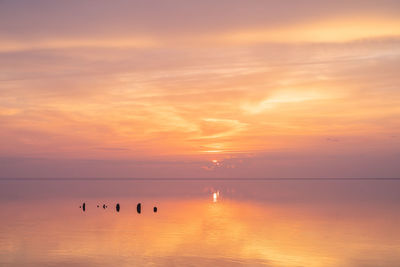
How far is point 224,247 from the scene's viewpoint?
43.8 m

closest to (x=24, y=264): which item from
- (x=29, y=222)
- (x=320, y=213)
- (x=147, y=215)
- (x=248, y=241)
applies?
(x=248, y=241)

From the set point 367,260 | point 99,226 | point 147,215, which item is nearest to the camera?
point 367,260

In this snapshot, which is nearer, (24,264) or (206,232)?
(24,264)

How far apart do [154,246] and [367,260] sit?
62.1ft

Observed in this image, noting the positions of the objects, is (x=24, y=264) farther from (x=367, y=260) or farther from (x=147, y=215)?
(x=147, y=215)

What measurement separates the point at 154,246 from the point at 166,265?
845cm

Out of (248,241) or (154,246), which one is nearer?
(154,246)

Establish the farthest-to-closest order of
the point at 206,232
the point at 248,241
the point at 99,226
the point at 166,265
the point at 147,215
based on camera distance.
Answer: the point at 147,215, the point at 99,226, the point at 206,232, the point at 248,241, the point at 166,265

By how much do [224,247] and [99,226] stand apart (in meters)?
21.7

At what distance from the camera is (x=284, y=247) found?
1708 inches

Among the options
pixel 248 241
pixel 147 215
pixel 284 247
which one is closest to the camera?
pixel 284 247

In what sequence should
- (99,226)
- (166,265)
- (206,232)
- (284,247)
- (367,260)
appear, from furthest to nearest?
(99,226)
(206,232)
(284,247)
(367,260)
(166,265)

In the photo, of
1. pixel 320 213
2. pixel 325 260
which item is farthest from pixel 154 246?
pixel 320 213

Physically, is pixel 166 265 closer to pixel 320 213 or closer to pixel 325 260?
pixel 325 260
